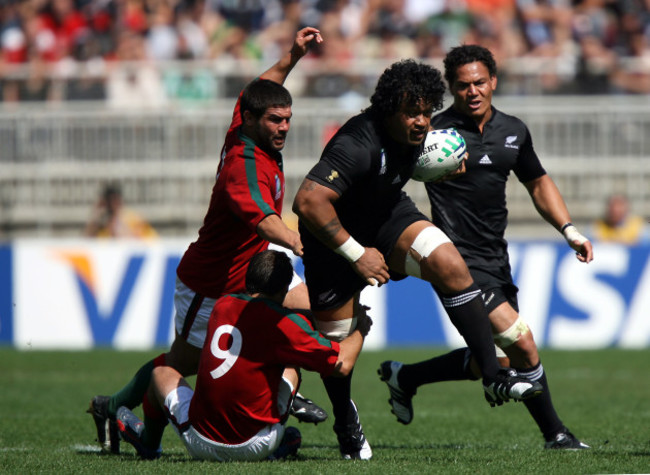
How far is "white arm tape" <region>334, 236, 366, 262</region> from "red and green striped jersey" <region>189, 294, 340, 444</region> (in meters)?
0.41

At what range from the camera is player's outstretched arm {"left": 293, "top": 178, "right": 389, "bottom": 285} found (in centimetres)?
576

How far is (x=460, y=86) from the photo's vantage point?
7043 millimetres

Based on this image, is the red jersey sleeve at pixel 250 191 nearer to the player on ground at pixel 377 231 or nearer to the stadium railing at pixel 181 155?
the player on ground at pixel 377 231

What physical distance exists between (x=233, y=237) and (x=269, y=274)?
78 cm

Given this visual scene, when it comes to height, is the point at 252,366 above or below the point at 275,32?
below

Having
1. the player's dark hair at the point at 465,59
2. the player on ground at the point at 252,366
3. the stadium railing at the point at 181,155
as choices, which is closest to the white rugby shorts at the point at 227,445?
the player on ground at the point at 252,366

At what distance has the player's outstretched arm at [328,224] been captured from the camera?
5.76 m

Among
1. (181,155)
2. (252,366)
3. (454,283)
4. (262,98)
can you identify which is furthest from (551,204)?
(181,155)

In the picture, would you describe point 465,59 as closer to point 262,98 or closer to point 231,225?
point 262,98

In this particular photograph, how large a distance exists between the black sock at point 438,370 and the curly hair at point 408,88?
1880 mm

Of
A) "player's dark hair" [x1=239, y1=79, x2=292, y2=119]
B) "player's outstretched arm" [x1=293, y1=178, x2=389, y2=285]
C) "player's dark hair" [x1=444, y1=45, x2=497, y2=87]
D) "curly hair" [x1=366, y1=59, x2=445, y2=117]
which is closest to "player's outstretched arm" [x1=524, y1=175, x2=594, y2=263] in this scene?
"player's dark hair" [x1=444, y1=45, x2=497, y2=87]

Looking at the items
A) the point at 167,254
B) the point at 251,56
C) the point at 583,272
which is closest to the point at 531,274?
the point at 583,272

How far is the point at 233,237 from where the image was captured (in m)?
6.41

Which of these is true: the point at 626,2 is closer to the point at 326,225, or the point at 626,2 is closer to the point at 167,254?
the point at 167,254
